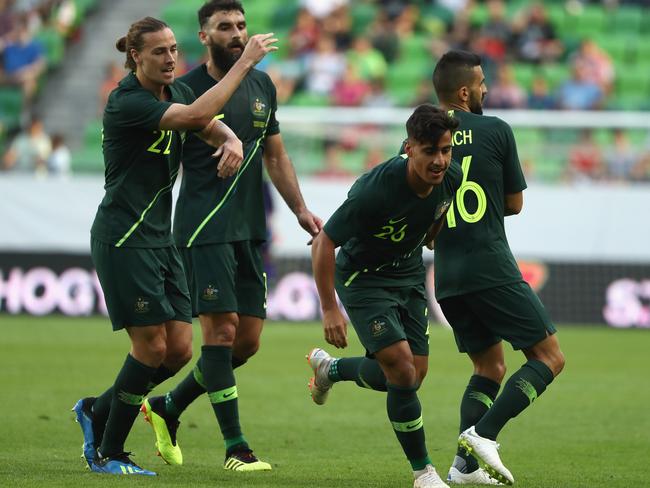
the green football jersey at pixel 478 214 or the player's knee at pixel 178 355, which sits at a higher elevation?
the green football jersey at pixel 478 214

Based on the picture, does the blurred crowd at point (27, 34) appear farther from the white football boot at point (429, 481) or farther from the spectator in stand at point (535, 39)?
the white football boot at point (429, 481)

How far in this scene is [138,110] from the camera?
701 cm

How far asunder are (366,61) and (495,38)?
2.13m

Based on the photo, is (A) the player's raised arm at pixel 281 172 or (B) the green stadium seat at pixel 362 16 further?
(B) the green stadium seat at pixel 362 16

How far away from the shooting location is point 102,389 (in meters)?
11.2

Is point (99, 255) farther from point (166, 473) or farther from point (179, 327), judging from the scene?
point (166, 473)

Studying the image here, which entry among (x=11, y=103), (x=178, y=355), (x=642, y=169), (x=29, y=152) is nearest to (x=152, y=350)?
(x=178, y=355)

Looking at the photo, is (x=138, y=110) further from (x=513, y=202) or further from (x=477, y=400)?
(x=477, y=400)

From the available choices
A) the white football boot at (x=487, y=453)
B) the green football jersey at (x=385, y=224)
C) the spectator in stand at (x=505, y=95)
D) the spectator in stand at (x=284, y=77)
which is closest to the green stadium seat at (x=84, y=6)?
the spectator in stand at (x=284, y=77)

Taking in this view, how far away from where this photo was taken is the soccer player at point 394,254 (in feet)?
21.7

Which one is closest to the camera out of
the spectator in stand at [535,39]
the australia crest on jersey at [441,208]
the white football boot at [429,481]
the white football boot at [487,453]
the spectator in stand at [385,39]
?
the white football boot at [429,481]

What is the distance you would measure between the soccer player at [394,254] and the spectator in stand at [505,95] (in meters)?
13.0

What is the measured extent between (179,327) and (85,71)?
18.3m

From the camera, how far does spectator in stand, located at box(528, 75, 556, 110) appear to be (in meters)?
20.1
